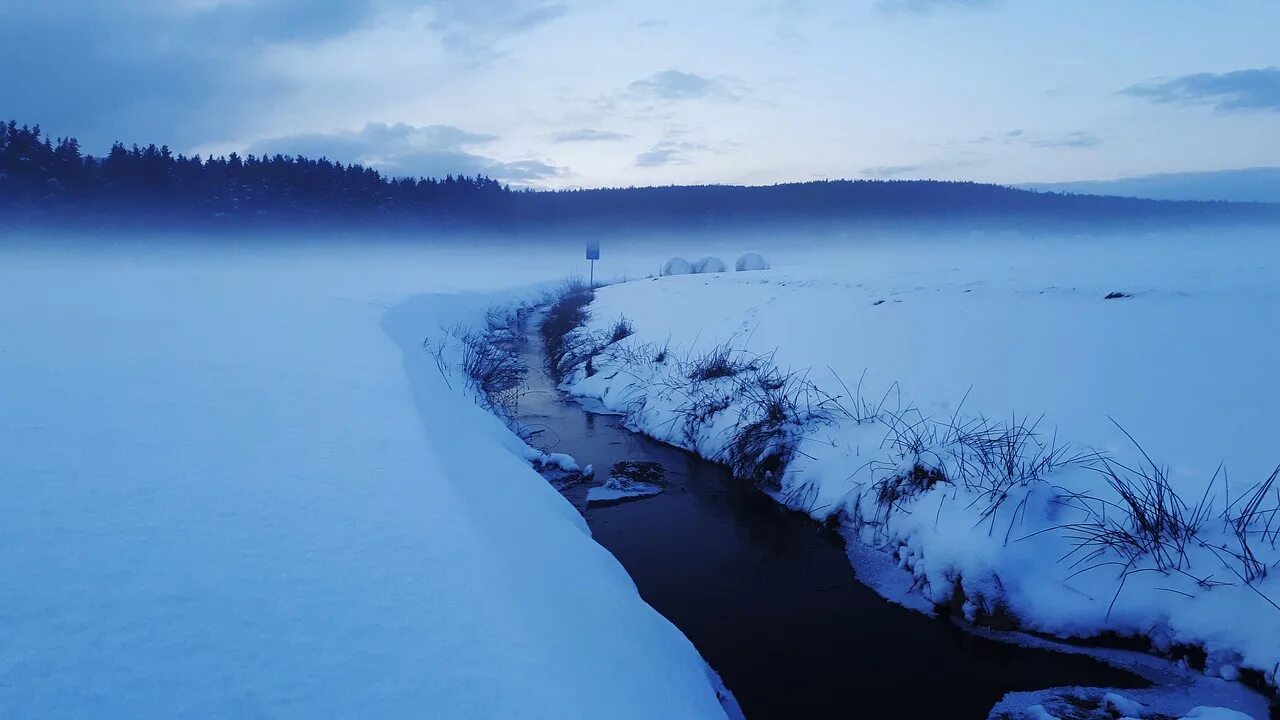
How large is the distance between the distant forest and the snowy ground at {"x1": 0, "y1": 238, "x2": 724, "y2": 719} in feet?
168

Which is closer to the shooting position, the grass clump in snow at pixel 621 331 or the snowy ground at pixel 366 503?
the snowy ground at pixel 366 503

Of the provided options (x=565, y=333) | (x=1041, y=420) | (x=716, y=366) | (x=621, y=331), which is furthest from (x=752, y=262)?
(x=1041, y=420)

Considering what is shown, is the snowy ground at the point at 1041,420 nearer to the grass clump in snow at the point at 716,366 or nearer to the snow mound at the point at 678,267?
the grass clump in snow at the point at 716,366

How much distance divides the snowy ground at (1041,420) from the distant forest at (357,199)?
4920cm

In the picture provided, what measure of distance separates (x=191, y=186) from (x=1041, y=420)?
5849 cm

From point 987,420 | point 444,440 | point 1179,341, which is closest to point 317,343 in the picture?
point 444,440

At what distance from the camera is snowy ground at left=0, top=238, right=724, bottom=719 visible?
63.1 inches

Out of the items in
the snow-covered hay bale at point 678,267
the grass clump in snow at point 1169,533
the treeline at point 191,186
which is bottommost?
the grass clump in snow at point 1169,533

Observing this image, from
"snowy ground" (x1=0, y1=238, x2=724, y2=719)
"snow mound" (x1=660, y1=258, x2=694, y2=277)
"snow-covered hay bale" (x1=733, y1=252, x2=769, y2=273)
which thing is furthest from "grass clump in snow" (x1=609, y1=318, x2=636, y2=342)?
"snow mound" (x1=660, y1=258, x2=694, y2=277)

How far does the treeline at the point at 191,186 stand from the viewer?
4009 cm

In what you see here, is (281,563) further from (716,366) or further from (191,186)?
(191,186)

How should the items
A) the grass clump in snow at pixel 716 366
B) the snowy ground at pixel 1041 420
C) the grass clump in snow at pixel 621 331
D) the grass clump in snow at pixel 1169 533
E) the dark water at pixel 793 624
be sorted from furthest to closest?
the grass clump in snow at pixel 621 331, the grass clump in snow at pixel 716 366, the snowy ground at pixel 1041 420, the grass clump in snow at pixel 1169 533, the dark water at pixel 793 624

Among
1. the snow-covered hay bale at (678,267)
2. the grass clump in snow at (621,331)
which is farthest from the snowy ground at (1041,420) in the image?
the snow-covered hay bale at (678,267)

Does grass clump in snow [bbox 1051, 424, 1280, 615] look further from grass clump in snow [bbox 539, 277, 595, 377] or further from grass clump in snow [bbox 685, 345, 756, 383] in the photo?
grass clump in snow [bbox 539, 277, 595, 377]
